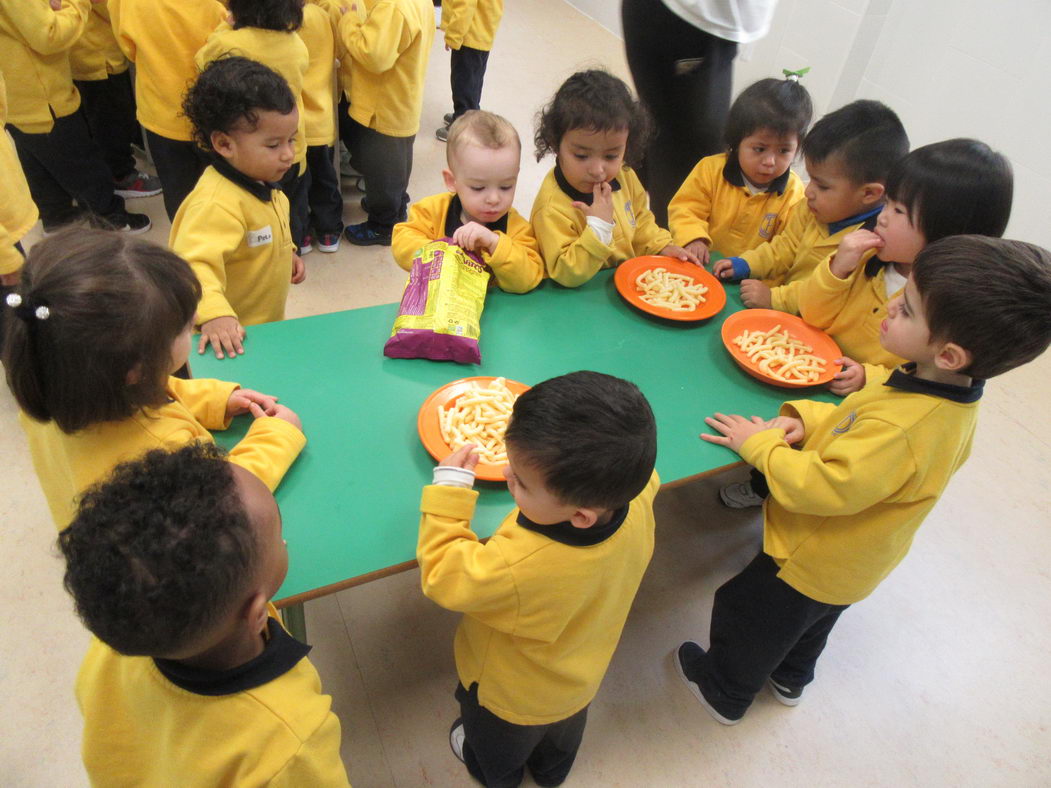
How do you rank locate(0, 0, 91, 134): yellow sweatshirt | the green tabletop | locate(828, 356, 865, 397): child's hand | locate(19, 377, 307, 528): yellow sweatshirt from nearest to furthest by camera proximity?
locate(19, 377, 307, 528): yellow sweatshirt → the green tabletop → locate(828, 356, 865, 397): child's hand → locate(0, 0, 91, 134): yellow sweatshirt

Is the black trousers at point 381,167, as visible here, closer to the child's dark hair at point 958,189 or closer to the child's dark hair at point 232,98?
the child's dark hair at point 232,98

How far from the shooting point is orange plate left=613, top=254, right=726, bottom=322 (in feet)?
6.51

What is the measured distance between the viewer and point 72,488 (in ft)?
4.22

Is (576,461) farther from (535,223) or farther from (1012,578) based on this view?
(1012,578)

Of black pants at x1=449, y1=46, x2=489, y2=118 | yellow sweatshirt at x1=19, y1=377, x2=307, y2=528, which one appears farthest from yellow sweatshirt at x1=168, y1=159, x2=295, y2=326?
black pants at x1=449, y1=46, x2=489, y2=118

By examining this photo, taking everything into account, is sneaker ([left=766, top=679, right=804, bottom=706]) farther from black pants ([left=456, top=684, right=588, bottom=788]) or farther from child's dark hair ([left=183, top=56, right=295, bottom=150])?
child's dark hair ([left=183, top=56, right=295, bottom=150])

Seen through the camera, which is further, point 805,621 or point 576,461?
point 805,621

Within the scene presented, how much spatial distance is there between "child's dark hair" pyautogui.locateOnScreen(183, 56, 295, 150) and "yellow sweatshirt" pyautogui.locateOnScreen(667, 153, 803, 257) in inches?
53.4

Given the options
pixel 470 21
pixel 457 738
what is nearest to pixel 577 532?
pixel 457 738

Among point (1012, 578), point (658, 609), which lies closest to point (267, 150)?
point (658, 609)

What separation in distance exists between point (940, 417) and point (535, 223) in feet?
4.05

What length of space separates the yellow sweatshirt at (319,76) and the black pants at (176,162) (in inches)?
20.2

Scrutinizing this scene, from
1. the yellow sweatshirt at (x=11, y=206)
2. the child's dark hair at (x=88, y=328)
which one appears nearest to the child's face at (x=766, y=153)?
the child's dark hair at (x=88, y=328)

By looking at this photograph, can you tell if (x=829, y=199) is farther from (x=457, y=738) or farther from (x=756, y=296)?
(x=457, y=738)
